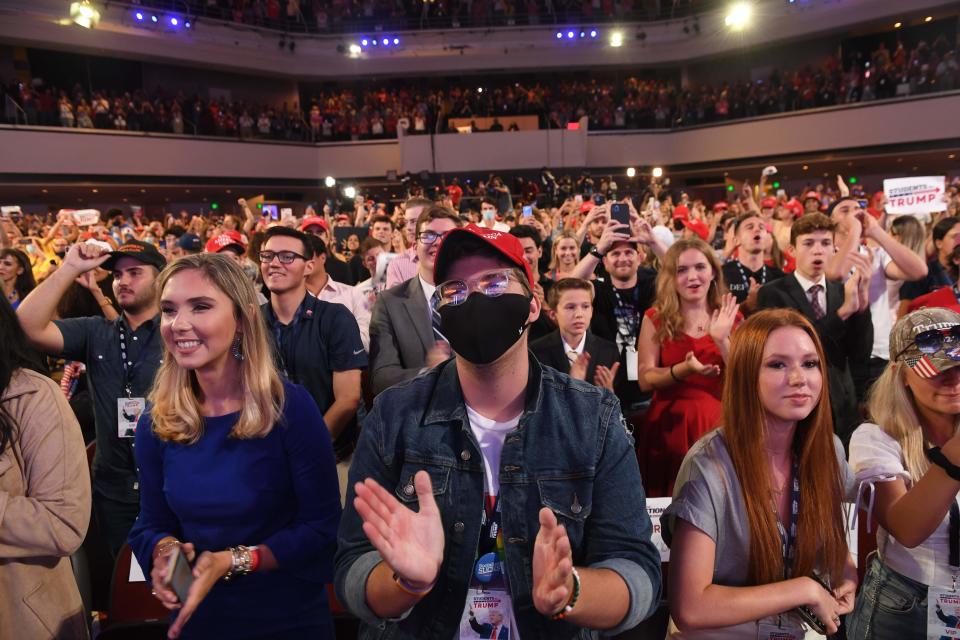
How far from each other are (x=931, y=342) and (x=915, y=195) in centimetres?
505

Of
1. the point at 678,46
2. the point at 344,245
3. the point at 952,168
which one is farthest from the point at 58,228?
the point at 952,168

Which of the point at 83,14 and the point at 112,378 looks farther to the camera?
the point at 83,14

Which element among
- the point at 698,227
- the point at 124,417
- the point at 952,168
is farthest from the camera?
the point at 952,168

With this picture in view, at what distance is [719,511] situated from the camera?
1913 mm

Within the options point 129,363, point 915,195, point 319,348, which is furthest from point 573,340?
point 915,195

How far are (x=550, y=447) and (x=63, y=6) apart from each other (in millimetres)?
24732

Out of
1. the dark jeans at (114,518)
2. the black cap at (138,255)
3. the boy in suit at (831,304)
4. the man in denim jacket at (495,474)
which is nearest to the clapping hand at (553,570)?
the man in denim jacket at (495,474)

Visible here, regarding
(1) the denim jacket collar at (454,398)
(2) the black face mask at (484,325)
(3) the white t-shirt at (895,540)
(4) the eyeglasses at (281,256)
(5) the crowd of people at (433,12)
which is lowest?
(3) the white t-shirt at (895,540)

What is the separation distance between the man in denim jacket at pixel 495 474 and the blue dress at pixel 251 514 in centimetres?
45

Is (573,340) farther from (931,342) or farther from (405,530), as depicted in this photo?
(405,530)

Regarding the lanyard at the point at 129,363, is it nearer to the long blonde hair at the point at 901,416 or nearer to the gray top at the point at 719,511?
the gray top at the point at 719,511

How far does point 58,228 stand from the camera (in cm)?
991

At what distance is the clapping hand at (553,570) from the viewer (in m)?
1.32

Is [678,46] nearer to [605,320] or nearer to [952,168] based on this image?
[952,168]
